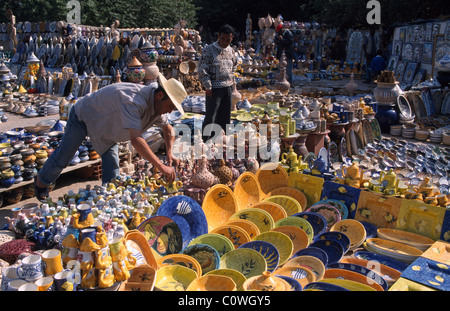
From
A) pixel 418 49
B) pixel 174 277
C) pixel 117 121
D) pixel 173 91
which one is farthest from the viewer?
pixel 418 49

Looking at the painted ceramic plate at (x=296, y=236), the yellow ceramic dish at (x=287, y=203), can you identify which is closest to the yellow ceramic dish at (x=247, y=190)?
the yellow ceramic dish at (x=287, y=203)

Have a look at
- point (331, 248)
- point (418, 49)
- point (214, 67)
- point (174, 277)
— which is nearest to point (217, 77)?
point (214, 67)

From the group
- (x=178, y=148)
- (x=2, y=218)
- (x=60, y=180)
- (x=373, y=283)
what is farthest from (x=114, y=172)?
(x=373, y=283)

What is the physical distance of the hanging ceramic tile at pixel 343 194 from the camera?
341 centimetres

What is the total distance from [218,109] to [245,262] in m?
2.88

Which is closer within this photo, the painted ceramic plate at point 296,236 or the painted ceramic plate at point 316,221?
the painted ceramic plate at point 296,236

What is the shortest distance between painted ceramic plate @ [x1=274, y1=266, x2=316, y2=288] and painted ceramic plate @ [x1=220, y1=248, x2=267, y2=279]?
6.2 inches

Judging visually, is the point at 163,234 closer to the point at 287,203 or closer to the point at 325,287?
the point at 325,287

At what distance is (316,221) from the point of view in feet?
10.5

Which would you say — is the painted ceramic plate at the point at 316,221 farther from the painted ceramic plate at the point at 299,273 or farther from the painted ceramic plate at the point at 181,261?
the painted ceramic plate at the point at 181,261

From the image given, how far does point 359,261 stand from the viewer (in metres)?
2.73

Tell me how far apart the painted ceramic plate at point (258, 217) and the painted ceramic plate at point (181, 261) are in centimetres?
78

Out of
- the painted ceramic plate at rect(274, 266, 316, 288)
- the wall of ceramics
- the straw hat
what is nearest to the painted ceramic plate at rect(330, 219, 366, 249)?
the painted ceramic plate at rect(274, 266, 316, 288)
